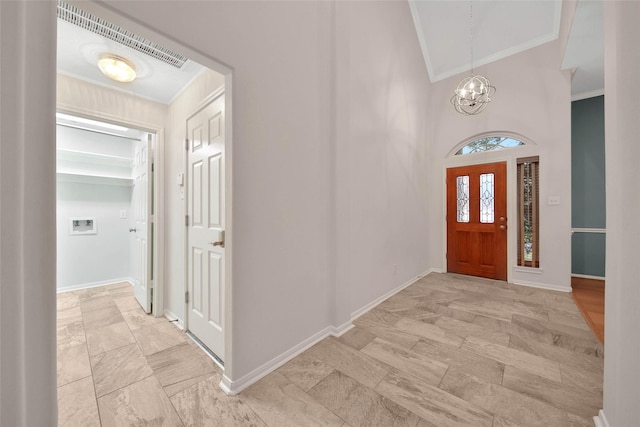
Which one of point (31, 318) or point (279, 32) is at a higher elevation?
point (279, 32)

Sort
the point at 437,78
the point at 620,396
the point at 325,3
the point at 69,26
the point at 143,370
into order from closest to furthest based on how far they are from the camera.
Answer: the point at 620,396 → the point at 69,26 → the point at 143,370 → the point at 325,3 → the point at 437,78

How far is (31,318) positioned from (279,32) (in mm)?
2090

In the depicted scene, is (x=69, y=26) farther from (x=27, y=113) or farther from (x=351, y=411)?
(x=351, y=411)

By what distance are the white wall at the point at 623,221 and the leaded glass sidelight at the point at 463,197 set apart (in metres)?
3.22

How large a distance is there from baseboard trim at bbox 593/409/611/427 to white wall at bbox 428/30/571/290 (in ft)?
9.73

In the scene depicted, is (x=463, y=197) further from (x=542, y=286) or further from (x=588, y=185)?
(x=588, y=185)

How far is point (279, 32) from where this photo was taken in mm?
1780

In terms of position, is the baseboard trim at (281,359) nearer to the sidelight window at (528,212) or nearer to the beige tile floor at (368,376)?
the beige tile floor at (368,376)

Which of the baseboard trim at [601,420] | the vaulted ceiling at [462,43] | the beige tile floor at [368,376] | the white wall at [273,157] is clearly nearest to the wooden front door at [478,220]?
the beige tile floor at [368,376]

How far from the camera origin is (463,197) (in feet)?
14.1

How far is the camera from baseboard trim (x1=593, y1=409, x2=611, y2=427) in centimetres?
121

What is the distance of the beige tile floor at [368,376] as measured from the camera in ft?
4.43

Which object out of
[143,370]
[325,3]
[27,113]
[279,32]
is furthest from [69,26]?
[143,370]

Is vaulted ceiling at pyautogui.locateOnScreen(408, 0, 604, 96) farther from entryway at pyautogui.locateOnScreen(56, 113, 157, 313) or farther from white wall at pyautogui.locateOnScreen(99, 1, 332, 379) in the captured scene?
entryway at pyautogui.locateOnScreen(56, 113, 157, 313)
